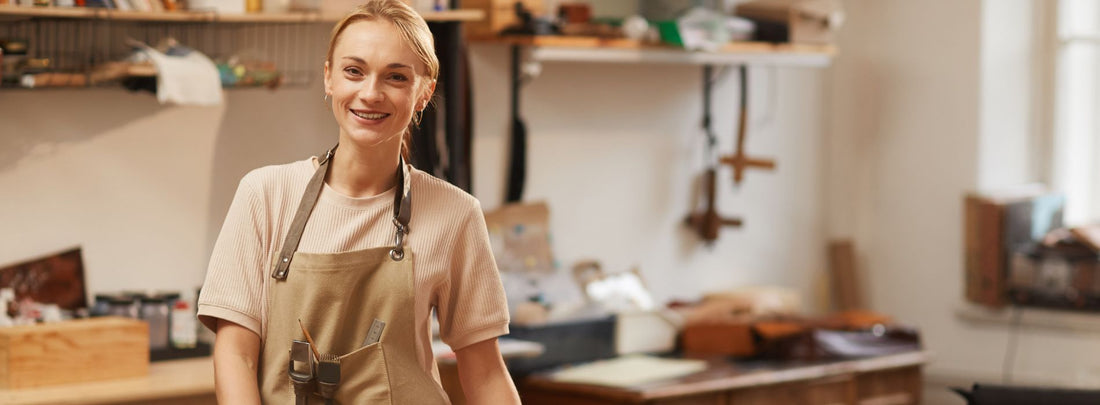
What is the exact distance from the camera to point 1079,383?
211 inches

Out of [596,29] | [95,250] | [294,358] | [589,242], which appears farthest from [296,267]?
[589,242]

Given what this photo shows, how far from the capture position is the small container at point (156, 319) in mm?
3604

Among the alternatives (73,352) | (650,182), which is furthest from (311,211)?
(650,182)

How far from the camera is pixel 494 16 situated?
14.3 ft

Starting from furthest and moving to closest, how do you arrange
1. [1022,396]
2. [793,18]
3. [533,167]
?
[793,18] → [533,167] → [1022,396]

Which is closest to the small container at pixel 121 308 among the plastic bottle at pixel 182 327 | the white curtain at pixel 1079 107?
the plastic bottle at pixel 182 327

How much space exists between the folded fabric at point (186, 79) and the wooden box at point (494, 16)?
1.05 metres

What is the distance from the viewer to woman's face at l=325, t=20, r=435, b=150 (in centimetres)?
163

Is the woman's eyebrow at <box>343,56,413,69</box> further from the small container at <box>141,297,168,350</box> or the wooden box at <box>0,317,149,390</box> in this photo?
the small container at <box>141,297,168,350</box>

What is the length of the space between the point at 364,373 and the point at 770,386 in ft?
9.50

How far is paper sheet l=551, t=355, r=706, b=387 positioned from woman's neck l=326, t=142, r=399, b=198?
240 centimetres

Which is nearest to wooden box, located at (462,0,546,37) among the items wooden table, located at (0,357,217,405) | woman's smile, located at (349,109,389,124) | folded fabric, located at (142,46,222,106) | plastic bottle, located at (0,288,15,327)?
folded fabric, located at (142,46,222,106)

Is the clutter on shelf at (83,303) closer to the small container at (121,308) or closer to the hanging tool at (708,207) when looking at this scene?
the small container at (121,308)

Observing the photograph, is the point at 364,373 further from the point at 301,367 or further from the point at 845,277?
the point at 845,277
